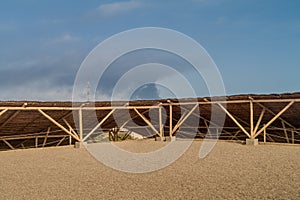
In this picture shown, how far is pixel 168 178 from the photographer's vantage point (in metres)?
5.98

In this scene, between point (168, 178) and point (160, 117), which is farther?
point (160, 117)

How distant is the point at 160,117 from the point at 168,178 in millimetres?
7298

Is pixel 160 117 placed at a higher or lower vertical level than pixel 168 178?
higher

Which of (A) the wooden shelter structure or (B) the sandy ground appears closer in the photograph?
(B) the sandy ground

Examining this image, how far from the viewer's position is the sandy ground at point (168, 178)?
483cm

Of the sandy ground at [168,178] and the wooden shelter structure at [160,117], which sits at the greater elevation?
the wooden shelter structure at [160,117]

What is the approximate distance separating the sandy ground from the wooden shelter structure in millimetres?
1904

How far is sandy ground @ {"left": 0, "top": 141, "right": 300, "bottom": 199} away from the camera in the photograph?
15.8 feet

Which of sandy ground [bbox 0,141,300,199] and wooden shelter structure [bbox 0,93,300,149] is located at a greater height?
wooden shelter structure [bbox 0,93,300,149]

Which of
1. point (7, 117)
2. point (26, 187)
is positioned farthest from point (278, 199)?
point (7, 117)

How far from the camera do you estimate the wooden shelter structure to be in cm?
1090

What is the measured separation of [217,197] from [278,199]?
747 mm

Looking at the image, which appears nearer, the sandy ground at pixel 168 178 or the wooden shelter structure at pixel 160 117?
the sandy ground at pixel 168 178

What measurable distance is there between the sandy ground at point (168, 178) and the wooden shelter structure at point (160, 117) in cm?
190
